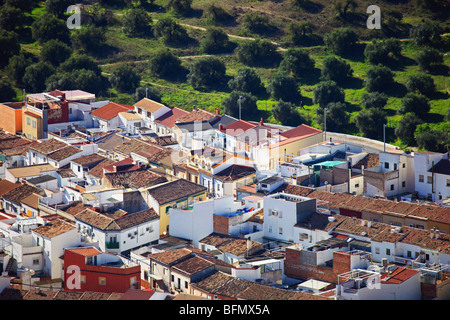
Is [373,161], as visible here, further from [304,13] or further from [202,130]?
[304,13]

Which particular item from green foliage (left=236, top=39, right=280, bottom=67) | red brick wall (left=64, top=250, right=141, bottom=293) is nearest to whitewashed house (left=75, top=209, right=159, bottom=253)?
red brick wall (left=64, top=250, right=141, bottom=293)

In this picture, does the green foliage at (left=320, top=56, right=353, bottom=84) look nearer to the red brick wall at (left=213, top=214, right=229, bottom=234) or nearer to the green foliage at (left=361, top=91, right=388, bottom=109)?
the green foliage at (left=361, top=91, right=388, bottom=109)

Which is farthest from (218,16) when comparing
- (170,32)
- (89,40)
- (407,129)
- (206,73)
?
(407,129)

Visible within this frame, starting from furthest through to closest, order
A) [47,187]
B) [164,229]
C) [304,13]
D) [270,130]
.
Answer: [304,13], [270,130], [47,187], [164,229]

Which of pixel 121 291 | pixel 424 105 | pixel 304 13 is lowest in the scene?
pixel 121 291

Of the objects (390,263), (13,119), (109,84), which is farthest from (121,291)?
(109,84)

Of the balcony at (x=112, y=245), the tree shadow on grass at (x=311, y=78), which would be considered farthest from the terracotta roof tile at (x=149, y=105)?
the balcony at (x=112, y=245)
